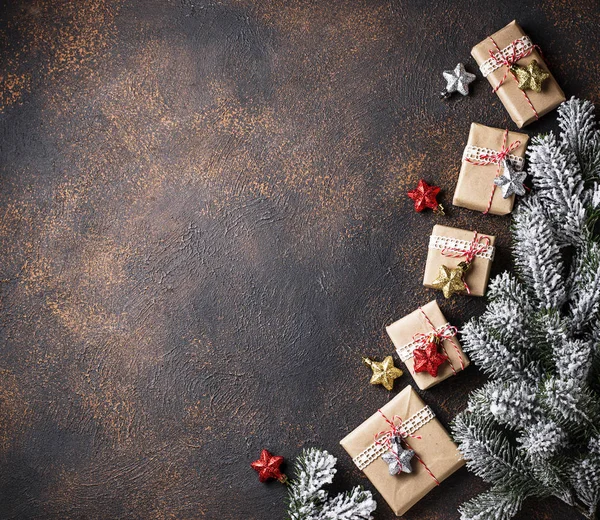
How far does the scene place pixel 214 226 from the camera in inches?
72.6

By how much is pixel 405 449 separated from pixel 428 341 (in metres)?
0.30

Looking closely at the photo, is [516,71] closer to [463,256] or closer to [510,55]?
[510,55]

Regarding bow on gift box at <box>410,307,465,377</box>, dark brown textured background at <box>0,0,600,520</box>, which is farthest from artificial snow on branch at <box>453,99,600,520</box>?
dark brown textured background at <box>0,0,600,520</box>

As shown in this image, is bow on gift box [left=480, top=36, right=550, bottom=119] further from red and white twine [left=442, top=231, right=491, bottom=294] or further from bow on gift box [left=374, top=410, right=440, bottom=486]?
bow on gift box [left=374, top=410, right=440, bottom=486]

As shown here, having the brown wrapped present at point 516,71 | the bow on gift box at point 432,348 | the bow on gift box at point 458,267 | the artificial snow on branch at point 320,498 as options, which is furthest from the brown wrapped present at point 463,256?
the artificial snow on branch at point 320,498

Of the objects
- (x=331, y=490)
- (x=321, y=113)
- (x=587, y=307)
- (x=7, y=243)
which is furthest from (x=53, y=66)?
(x=587, y=307)

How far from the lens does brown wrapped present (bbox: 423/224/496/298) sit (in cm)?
172

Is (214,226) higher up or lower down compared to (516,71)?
higher up

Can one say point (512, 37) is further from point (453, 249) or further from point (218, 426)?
point (218, 426)

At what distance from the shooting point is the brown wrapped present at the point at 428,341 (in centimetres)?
172

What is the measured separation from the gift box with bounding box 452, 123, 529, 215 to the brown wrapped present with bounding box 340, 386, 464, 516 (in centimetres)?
61

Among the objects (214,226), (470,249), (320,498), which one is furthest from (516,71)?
(320,498)

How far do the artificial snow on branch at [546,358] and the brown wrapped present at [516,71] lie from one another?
0.70ft

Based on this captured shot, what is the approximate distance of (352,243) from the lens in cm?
181
